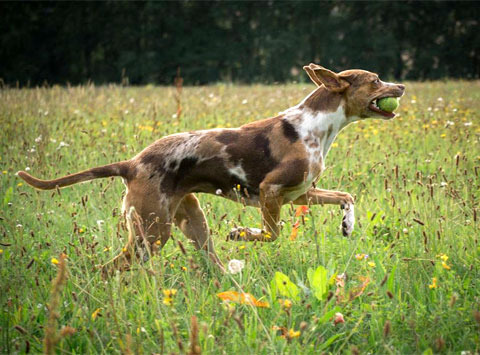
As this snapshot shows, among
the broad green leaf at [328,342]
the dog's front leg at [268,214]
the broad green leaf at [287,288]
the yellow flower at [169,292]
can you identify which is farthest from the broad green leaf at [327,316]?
the dog's front leg at [268,214]

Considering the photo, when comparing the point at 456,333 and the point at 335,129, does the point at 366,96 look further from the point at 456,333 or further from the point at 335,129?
the point at 456,333

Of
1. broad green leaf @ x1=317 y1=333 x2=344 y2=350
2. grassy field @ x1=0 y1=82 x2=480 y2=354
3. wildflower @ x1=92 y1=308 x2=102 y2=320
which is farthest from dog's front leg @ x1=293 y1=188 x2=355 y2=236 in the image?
wildflower @ x1=92 y1=308 x2=102 y2=320

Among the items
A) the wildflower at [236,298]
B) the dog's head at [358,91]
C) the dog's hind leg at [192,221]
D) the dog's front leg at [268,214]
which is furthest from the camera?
the dog's head at [358,91]

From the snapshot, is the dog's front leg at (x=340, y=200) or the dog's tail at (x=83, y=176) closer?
the dog's tail at (x=83, y=176)

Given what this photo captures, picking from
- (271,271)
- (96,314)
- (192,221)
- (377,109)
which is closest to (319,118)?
(377,109)

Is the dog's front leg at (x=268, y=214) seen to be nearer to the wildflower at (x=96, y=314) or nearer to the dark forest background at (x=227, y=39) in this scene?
the wildflower at (x=96, y=314)

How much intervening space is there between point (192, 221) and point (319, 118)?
1352 mm

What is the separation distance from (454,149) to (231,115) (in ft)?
12.8

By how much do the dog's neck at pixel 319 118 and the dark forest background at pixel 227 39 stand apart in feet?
101

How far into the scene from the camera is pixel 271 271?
347 cm

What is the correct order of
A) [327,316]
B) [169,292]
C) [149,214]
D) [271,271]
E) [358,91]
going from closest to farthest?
[169,292], [327,316], [271,271], [149,214], [358,91]

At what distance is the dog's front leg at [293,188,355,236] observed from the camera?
14.4ft

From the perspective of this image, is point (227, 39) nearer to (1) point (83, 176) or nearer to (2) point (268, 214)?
(2) point (268, 214)

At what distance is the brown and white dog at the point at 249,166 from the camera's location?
4.10 meters
